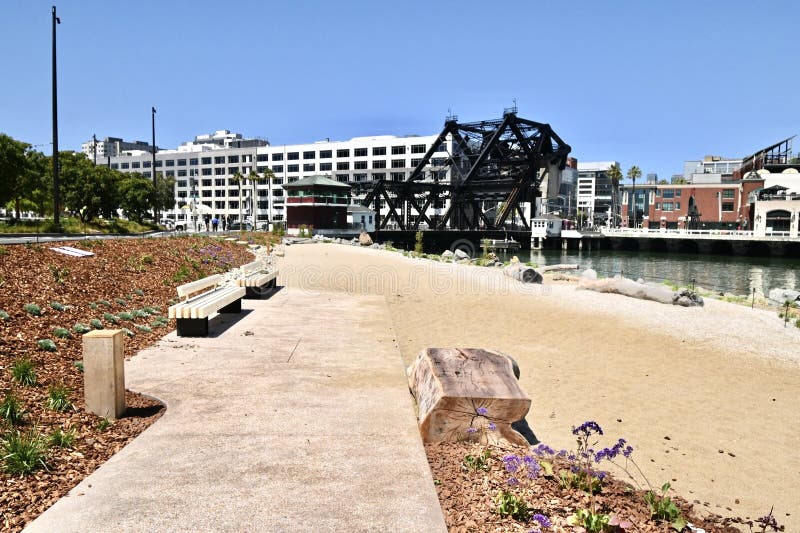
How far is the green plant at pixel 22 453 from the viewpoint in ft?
15.8

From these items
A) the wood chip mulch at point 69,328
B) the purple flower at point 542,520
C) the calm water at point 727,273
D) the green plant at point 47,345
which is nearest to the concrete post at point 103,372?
the wood chip mulch at point 69,328

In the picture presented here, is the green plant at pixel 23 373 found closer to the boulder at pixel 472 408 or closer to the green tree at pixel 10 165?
the boulder at pixel 472 408

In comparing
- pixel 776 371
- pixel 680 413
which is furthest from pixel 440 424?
pixel 776 371

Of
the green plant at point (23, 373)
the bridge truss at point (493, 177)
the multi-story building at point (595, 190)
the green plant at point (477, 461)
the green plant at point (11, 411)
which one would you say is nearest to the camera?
the green plant at point (477, 461)

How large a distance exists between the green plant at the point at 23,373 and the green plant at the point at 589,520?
6.35 m

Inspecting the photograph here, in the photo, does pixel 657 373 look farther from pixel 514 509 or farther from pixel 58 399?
pixel 58 399

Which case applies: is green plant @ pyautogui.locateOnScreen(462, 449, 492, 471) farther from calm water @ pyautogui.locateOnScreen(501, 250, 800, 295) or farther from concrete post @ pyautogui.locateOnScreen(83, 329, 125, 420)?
calm water @ pyautogui.locateOnScreen(501, 250, 800, 295)

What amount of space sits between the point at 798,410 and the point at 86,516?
9177 millimetres

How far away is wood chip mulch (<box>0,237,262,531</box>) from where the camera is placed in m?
4.83

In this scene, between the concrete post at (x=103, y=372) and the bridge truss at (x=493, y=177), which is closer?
the concrete post at (x=103, y=372)

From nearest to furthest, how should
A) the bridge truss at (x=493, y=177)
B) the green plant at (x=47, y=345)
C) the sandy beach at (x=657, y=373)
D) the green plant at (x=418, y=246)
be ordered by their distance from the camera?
the sandy beach at (x=657, y=373), the green plant at (x=47, y=345), the green plant at (x=418, y=246), the bridge truss at (x=493, y=177)

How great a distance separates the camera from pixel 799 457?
639 centimetres

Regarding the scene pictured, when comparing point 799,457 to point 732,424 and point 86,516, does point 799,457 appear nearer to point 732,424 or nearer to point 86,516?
point 732,424

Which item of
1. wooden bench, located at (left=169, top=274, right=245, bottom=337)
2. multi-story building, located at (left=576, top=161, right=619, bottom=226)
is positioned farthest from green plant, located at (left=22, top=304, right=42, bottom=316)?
multi-story building, located at (left=576, top=161, right=619, bottom=226)
